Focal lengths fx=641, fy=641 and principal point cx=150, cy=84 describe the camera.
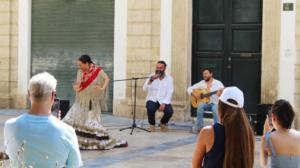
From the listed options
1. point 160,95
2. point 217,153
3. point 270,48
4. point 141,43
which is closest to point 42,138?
point 217,153

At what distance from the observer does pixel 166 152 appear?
34.3 feet

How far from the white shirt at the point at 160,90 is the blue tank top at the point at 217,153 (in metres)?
9.06

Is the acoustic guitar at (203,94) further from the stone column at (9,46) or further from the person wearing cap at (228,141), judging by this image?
the person wearing cap at (228,141)

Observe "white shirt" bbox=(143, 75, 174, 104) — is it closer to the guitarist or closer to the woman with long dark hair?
the guitarist

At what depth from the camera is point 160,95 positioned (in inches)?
519

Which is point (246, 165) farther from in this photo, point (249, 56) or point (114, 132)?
point (249, 56)

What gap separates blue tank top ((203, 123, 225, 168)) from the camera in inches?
159

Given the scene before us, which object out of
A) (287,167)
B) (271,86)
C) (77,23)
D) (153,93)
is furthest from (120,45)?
(287,167)

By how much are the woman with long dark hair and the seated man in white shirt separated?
272 centimetres

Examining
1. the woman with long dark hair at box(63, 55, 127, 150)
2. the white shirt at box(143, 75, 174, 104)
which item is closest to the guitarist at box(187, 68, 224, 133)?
the white shirt at box(143, 75, 174, 104)

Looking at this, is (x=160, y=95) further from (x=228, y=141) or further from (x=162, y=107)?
(x=228, y=141)

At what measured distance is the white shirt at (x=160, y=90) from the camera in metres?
13.2

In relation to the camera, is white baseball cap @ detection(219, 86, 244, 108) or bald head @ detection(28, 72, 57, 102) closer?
bald head @ detection(28, 72, 57, 102)

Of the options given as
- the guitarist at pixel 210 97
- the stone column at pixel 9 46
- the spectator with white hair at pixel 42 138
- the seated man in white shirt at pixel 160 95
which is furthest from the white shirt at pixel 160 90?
the spectator with white hair at pixel 42 138
